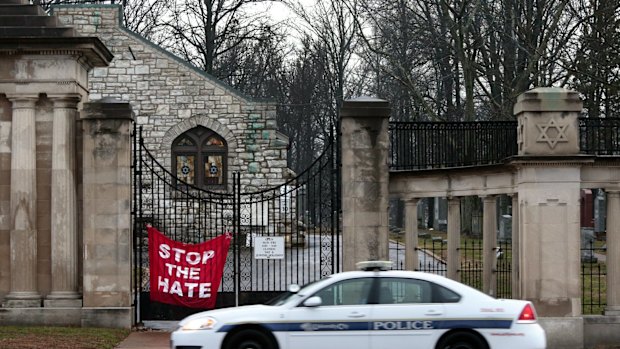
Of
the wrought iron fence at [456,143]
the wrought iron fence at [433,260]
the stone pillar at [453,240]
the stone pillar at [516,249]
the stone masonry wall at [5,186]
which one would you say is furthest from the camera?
the wrought iron fence at [433,260]

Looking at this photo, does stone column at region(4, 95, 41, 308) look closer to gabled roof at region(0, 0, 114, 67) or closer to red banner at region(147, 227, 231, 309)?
gabled roof at region(0, 0, 114, 67)

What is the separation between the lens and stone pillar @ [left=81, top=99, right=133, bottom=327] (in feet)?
57.0

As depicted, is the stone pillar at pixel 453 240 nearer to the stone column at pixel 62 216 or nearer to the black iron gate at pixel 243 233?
the black iron gate at pixel 243 233

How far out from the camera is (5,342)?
49.2 feet

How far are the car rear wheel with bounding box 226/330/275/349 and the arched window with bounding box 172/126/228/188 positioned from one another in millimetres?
21364

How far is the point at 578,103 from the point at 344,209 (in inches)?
168

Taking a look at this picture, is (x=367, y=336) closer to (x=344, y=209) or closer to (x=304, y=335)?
(x=304, y=335)

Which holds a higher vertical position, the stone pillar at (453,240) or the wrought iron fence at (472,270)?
the stone pillar at (453,240)

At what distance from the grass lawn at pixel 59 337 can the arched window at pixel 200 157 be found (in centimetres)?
1722

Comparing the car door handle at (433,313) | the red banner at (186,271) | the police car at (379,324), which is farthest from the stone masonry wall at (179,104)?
the car door handle at (433,313)

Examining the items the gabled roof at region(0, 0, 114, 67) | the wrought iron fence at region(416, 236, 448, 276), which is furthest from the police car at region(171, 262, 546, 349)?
the gabled roof at region(0, 0, 114, 67)

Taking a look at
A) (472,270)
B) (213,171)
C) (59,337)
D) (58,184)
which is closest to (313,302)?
(59,337)

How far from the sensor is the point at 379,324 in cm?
1273

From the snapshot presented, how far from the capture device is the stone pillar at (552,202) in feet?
52.9
